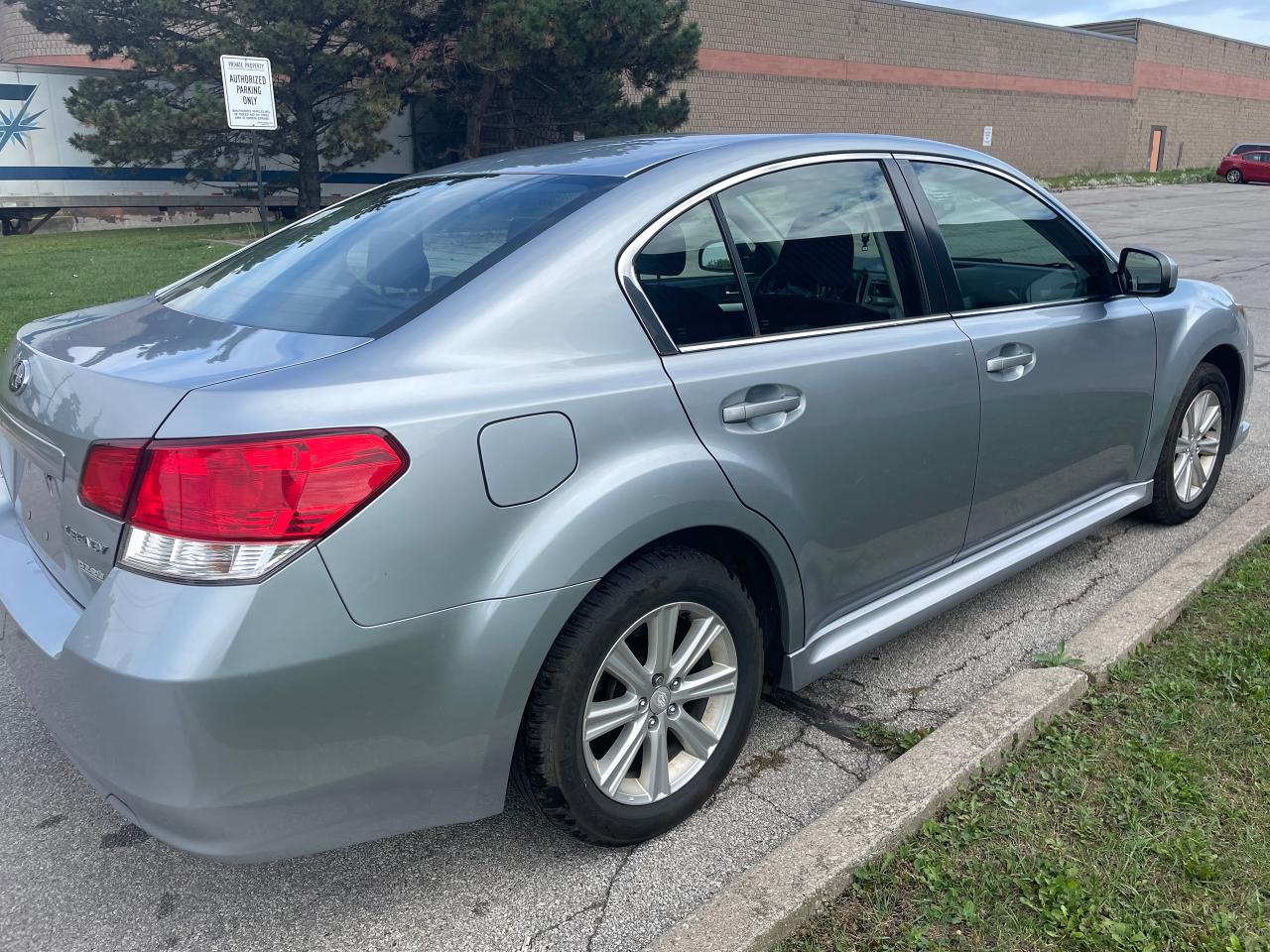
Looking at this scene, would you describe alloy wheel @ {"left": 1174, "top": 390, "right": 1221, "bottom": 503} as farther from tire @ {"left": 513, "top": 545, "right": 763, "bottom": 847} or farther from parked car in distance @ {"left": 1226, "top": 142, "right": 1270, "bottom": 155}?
parked car in distance @ {"left": 1226, "top": 142, "right": 1270, "bottom": 155}

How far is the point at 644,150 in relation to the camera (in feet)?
9.35

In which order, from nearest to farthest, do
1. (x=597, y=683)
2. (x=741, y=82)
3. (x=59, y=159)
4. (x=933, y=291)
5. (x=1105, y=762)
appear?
(x=597, y=683)
(x=1105, y=762)
(x=933, y=291)
(x=59, y=159)
(x=741, y=82)

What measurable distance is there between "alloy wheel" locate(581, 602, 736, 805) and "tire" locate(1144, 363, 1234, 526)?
248cm

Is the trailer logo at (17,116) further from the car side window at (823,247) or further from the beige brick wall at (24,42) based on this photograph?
the car side window at (823,247)

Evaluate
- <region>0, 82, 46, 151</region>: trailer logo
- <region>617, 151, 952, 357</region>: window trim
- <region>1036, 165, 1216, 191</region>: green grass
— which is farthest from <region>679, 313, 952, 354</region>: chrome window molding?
<region>1036, 165, 1216, 191</region>: green grass

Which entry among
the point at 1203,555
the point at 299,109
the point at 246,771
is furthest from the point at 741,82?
the point at 246,771

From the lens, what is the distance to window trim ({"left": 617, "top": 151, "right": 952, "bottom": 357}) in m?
A: 2.38

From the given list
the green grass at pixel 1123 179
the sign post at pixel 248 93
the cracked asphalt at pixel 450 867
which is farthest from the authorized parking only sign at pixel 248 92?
the green grass at pixel 1123 179

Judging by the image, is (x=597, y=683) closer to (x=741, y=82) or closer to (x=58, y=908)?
(x=58, y=908)

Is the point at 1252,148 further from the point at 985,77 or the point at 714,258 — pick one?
the point at 714,258

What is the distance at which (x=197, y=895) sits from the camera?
2379mm

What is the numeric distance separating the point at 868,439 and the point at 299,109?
2158 cm

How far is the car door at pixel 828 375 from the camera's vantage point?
2.47 metres

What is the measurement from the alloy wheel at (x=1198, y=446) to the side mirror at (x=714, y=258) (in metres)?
2.50
